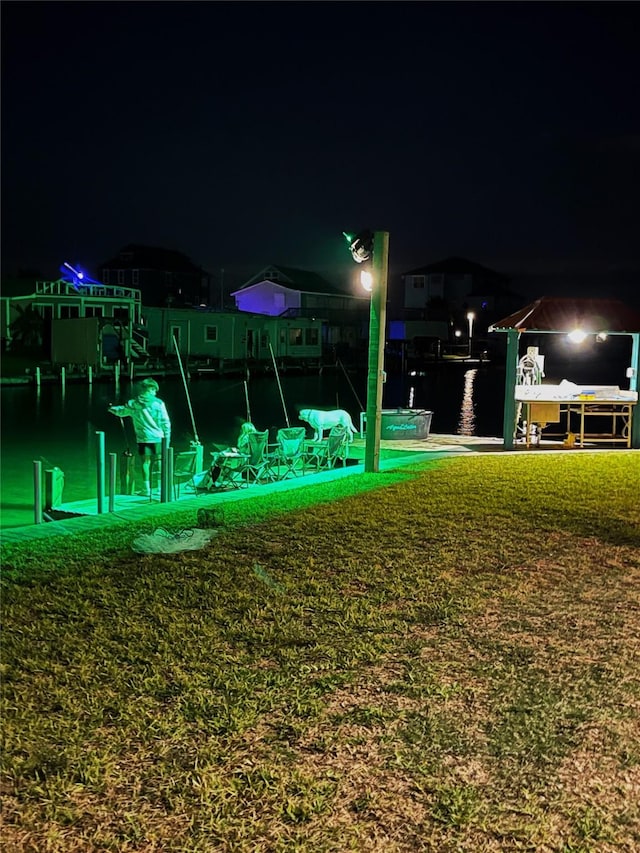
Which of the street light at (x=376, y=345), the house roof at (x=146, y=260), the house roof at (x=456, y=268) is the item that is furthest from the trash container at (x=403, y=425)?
the house roof at (x=456, y=268)

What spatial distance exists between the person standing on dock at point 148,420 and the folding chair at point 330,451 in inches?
119

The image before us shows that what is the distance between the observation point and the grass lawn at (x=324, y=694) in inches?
129

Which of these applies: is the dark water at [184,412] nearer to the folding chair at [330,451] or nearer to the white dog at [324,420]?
the white dog at [324,420]

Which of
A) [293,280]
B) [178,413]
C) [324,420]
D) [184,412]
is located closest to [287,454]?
[324,420]

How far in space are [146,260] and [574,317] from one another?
58.8 metres

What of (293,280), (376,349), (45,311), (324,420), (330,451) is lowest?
(330,451)

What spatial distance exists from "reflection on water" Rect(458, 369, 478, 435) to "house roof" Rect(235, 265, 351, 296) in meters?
13.4

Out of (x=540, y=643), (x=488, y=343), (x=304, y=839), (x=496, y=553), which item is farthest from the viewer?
(x=488, y=343)

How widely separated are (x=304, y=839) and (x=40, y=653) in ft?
7.53

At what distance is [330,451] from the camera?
14.3m

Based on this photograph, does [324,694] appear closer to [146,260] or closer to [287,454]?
[287,454]

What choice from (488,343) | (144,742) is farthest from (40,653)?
(488,343)

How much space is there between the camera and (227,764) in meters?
3.65

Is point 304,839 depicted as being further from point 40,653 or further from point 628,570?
point 628,570
